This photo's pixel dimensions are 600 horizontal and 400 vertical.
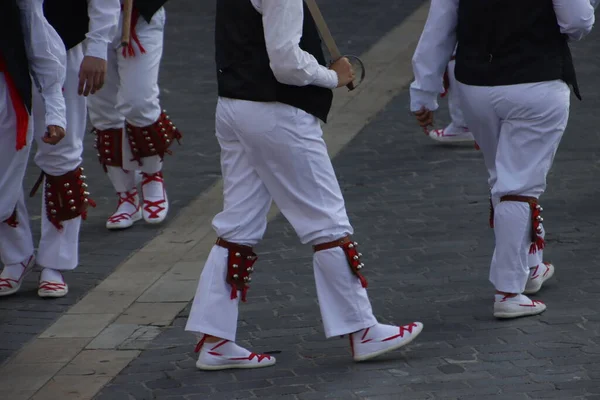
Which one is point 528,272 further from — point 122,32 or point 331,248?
point 122,32

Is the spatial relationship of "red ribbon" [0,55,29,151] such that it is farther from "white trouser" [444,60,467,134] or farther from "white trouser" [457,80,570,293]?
"white trouser" [444,60,467,134]

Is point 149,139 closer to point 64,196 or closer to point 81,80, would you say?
point 64,196

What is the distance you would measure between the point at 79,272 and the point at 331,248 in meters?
2.13

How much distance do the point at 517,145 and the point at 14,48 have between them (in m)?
2.16

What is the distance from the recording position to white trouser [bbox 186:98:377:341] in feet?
17.5

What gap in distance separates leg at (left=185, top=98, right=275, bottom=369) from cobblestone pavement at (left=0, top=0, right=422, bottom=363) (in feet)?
3.29

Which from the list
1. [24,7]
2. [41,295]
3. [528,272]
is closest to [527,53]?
[528,272]

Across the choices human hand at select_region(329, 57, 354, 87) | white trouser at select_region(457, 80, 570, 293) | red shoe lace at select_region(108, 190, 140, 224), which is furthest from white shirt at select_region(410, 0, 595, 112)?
red shoe lace at select_region(108, 190, 140, 224)

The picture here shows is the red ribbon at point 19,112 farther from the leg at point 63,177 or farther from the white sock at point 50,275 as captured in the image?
the white sock at point 50,275

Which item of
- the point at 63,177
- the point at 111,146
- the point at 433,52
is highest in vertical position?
the point at 433,52

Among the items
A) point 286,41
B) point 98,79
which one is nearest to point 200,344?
point 286,41

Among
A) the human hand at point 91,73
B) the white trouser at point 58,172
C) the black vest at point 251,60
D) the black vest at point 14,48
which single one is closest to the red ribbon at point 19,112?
the black vest at point 14,48

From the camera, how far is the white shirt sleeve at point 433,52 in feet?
20.0

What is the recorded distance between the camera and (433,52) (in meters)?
6.15
